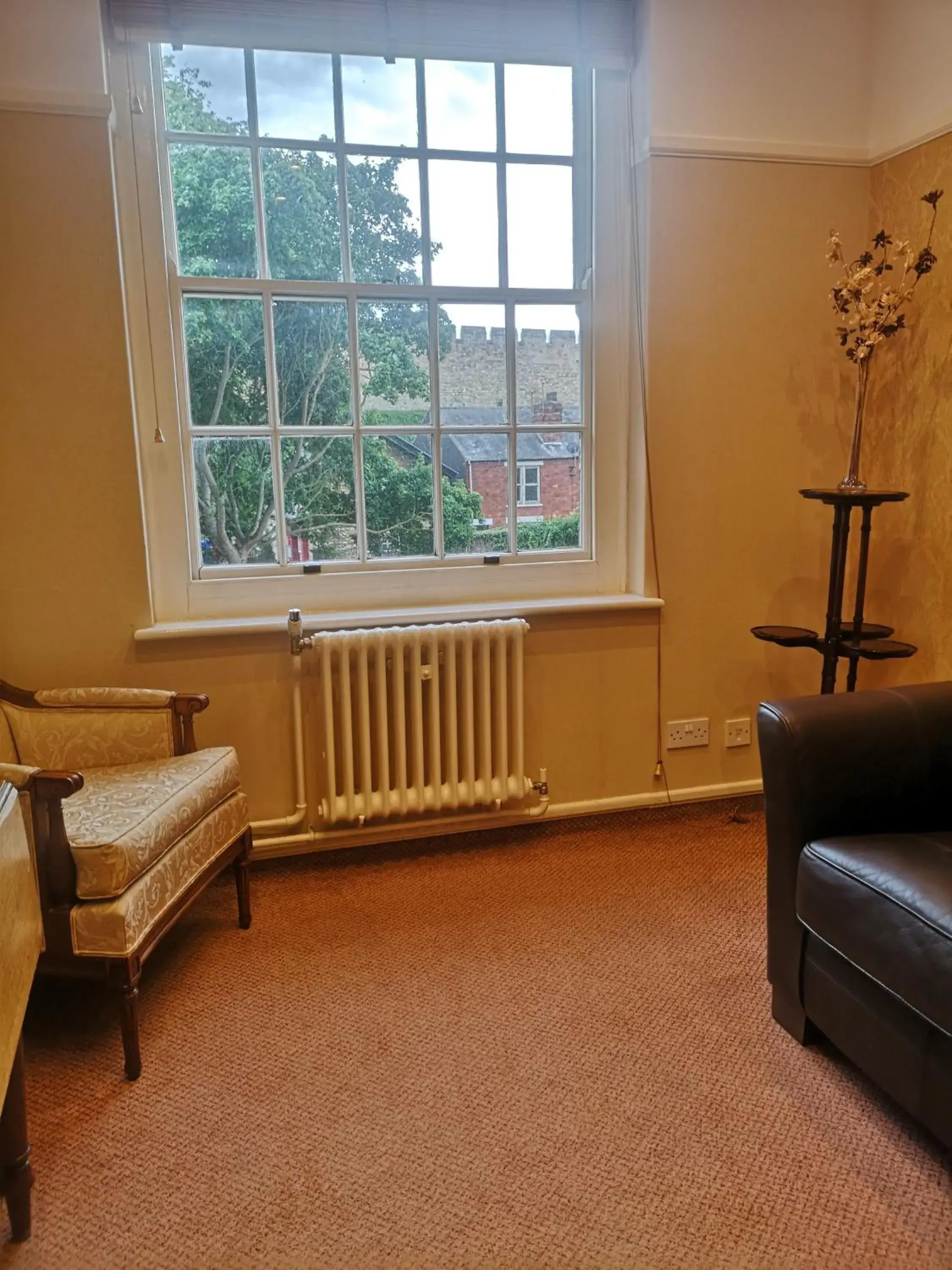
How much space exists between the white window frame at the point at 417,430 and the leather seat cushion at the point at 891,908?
1.35 metres

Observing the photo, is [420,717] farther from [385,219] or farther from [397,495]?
[385,219]

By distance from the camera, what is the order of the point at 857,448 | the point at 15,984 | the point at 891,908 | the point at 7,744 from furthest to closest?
the point at 857,448, the point at 7,744, the point at 891,908, the point at 15,984

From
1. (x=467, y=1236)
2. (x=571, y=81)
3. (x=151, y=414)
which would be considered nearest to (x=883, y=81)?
(x=571, y=81)

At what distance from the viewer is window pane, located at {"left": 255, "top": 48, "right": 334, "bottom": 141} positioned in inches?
95.6

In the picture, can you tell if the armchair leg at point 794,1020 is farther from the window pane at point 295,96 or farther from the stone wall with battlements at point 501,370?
the window pane at point 295,96

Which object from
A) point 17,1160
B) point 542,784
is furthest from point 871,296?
point 17,1160

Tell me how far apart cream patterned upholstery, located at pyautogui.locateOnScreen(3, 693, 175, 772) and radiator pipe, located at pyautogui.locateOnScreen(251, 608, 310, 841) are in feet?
1.31

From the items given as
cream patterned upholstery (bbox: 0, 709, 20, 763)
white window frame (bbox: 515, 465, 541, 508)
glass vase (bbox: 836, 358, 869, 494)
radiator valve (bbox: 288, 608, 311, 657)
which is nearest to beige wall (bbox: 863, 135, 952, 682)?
glass vase (bbox: 836, 358, 869, 494)

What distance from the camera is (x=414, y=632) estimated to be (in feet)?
8.05

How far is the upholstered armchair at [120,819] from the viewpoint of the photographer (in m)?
1.64

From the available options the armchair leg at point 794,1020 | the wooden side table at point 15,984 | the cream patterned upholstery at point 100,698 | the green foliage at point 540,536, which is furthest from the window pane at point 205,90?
the armchair leg at point 794,1020

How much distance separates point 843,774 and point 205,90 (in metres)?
2.50

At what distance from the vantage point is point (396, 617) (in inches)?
101

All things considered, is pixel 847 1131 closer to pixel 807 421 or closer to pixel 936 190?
pixel 807 421
